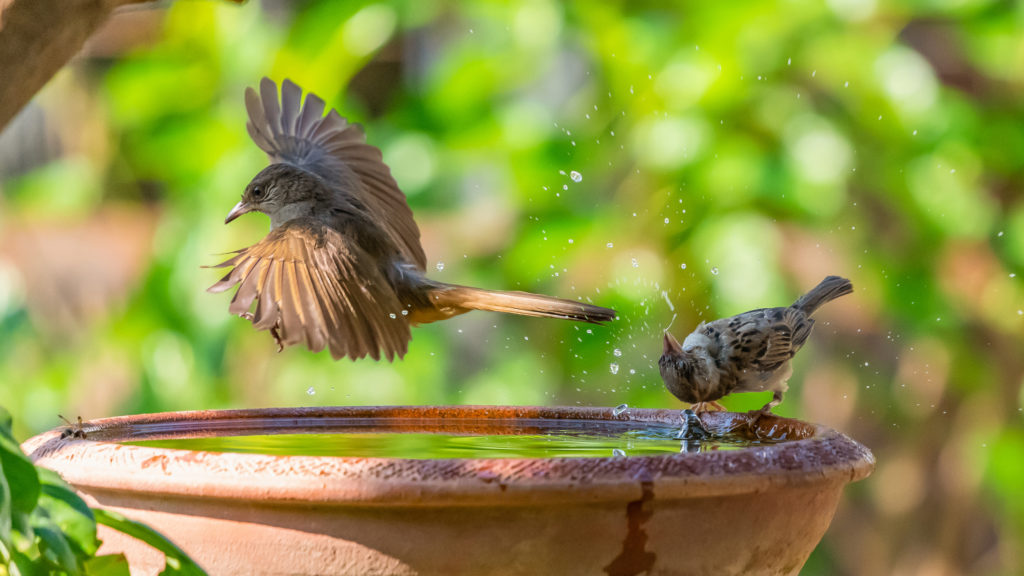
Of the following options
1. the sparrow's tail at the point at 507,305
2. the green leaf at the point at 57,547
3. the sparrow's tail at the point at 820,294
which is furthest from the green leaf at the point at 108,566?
the sparrow's tail at the point at 820,294

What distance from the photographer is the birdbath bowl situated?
46.4 inches

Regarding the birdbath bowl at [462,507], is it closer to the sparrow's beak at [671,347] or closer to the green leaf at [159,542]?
the green leaf at [159,542]

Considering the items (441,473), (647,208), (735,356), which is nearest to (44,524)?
(441,473)

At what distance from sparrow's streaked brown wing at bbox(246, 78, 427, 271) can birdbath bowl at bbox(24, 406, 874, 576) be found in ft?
3.97

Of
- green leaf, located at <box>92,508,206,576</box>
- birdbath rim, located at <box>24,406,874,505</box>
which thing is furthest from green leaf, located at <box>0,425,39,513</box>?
birdbath rim, located at <box>24,406,874,505</box>

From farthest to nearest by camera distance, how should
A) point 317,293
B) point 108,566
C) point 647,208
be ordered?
point 647,208
point 317,293
point 108,566

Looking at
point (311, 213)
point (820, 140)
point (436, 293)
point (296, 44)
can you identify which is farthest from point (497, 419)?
point (296, 44)

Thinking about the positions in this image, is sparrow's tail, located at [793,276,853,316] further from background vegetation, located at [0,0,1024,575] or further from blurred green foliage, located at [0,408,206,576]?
blurred green foliage, located at [0,408,206,576]

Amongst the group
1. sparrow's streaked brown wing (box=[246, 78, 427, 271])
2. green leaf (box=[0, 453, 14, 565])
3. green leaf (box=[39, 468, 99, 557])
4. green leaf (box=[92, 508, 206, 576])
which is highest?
sparrow's streaked brown wing (box=[246, 78, 427, 271])

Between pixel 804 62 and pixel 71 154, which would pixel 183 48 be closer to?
pixel 71 154

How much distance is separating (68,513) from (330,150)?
1737mm

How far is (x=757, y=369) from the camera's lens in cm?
245

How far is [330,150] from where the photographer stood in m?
2.64

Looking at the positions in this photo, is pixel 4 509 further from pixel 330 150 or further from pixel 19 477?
pixel 330 150
